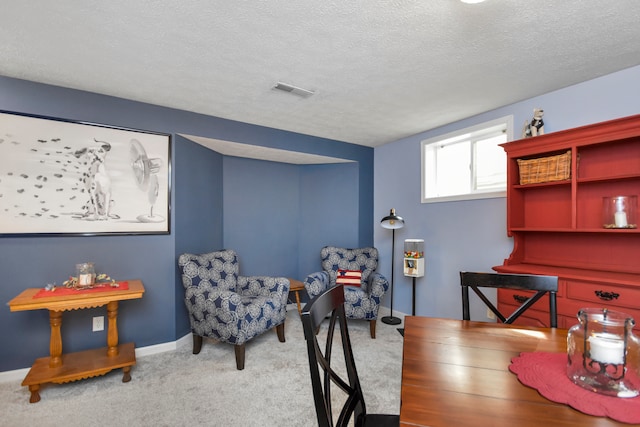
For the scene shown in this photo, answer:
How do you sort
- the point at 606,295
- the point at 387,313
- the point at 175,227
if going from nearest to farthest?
the point at 606,295, the point at 175,227, the point at 387,313

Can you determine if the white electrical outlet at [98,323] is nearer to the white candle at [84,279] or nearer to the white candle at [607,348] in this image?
the white candle at [84,279]

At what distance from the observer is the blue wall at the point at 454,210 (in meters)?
2.34

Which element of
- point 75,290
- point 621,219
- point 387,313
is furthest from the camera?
point 387,313

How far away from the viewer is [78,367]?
234cm

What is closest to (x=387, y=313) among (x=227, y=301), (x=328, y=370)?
(x=227, y=301)

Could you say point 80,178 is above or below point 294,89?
below

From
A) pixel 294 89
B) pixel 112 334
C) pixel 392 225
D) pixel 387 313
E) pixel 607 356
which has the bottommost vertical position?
pixel 387 313

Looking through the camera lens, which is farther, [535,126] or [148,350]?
[148,350]

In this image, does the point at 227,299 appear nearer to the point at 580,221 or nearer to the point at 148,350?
the point at 148,350

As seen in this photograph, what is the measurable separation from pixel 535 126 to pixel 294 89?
6.67 feet

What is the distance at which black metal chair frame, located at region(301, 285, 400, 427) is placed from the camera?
899 millimetres

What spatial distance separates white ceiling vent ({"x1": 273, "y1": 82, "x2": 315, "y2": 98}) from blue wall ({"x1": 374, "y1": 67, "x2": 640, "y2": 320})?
1.77m

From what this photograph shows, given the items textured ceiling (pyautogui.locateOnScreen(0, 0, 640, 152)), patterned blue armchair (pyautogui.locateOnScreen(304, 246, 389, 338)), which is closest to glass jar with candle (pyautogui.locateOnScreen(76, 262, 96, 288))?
textured ceiling (pyautogui.locateOnScreen(0, 0, 640, 152))

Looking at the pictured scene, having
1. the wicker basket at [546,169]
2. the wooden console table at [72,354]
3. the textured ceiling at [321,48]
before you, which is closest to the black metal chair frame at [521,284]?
the wicker basket at [546,169]
